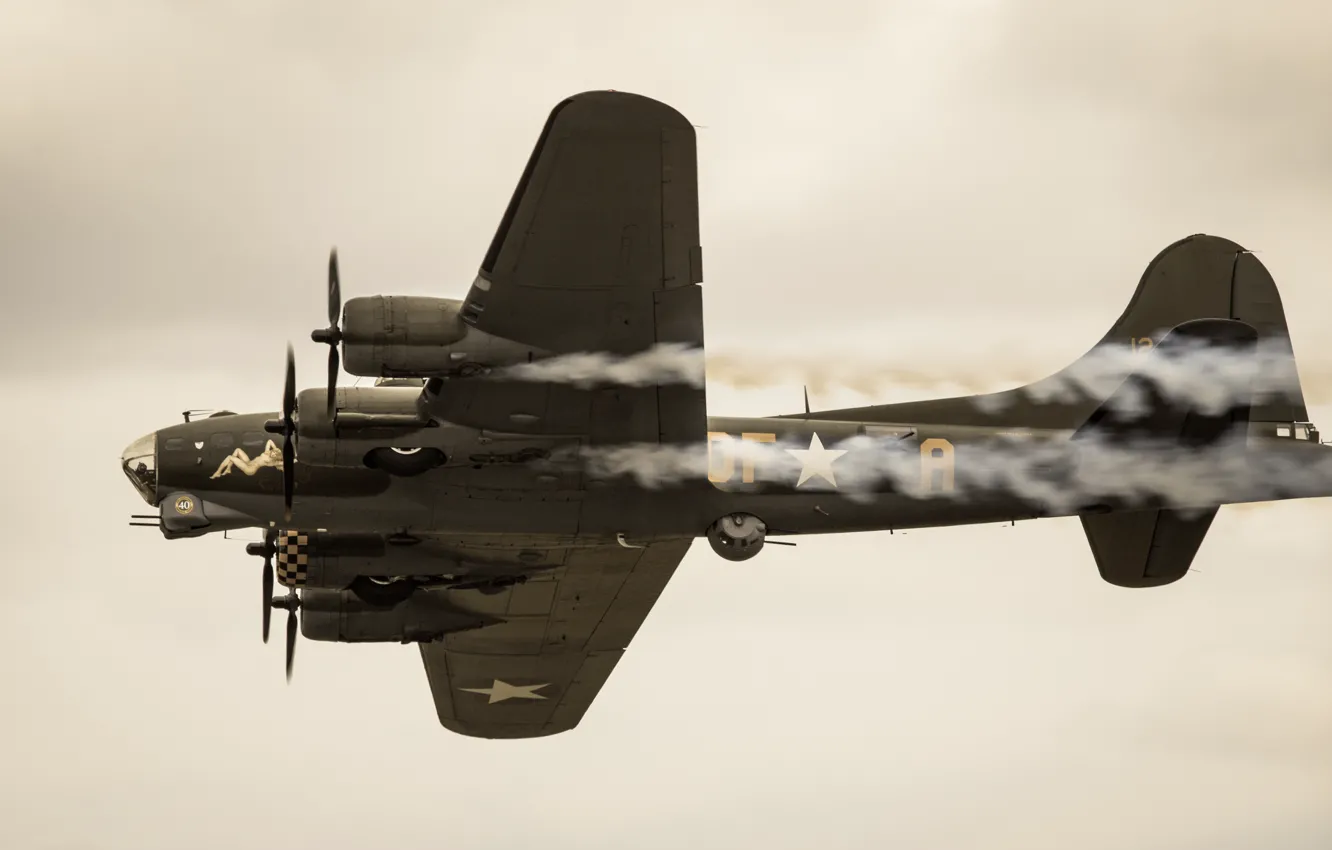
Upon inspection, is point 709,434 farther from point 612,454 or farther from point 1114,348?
point 1114,348

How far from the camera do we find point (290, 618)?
90.0 feet

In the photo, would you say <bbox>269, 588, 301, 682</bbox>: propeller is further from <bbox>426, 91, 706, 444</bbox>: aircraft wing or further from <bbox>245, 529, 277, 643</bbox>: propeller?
<bbox>426, 91, 706, 444</bbox>: aircraft wing

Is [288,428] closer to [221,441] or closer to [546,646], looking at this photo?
[221,441]

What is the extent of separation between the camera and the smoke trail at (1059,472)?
2405 cm

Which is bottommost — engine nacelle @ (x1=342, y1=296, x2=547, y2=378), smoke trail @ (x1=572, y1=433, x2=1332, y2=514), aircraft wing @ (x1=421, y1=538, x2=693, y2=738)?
aircraft wing @ (x1=421, y1=538, x2=693, y2=738)

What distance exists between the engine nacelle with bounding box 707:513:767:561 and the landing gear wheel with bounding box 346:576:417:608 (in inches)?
203

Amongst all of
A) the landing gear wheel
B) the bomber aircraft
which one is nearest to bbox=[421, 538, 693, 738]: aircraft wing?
the bomber aircraft

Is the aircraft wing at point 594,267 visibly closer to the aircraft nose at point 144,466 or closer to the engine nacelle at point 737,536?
the engine nacelle at point 737,536

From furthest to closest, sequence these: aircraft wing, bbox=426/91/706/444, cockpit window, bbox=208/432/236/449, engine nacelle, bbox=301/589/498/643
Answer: engine nacelle, bbox=301/589/498/643
cockpit window, bbox=208/432/236/449
aircraft wing, bbox=426/91/706/444

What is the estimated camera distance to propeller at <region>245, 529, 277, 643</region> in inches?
A: 1009

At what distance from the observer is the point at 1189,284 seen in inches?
1058

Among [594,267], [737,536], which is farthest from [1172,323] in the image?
[594,267]

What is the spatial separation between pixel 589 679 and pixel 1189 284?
11981mm

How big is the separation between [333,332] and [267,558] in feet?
19.1
